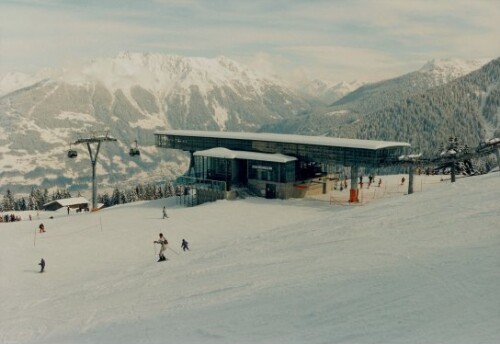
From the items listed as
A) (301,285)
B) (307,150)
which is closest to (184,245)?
(301,285)

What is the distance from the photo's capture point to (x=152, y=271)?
98.3 feet

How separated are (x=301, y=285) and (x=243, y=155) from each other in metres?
51.3

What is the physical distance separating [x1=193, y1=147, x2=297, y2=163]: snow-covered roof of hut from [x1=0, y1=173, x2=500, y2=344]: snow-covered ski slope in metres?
28.0

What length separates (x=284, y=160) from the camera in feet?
218

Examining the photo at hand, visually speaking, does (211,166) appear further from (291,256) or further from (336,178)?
(291,256)

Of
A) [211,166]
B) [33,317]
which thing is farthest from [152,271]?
[211,166]

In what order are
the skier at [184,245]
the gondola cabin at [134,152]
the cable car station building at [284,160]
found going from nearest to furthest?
the skier at [184,245] → the cable car station building at [284,160] → the gondola cabin at [134,152]

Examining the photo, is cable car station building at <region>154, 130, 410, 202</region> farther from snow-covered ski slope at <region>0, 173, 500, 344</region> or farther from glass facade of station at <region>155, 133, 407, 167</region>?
snow-covered ski slope at <region>0, 173, 500, 344</region>

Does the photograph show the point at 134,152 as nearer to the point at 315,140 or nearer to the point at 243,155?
the point at 243,155

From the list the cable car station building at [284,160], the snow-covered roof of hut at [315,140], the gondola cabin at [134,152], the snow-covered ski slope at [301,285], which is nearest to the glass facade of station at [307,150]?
the cable car station building at [284,160]

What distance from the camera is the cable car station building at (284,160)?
63.6 meters

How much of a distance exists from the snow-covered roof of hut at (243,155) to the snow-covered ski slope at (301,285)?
91.8 ft

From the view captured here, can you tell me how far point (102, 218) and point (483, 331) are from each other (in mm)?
53915

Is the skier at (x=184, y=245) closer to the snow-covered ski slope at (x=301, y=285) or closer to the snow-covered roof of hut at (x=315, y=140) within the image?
the snow-covered ski slope at (x=301, y=285)
